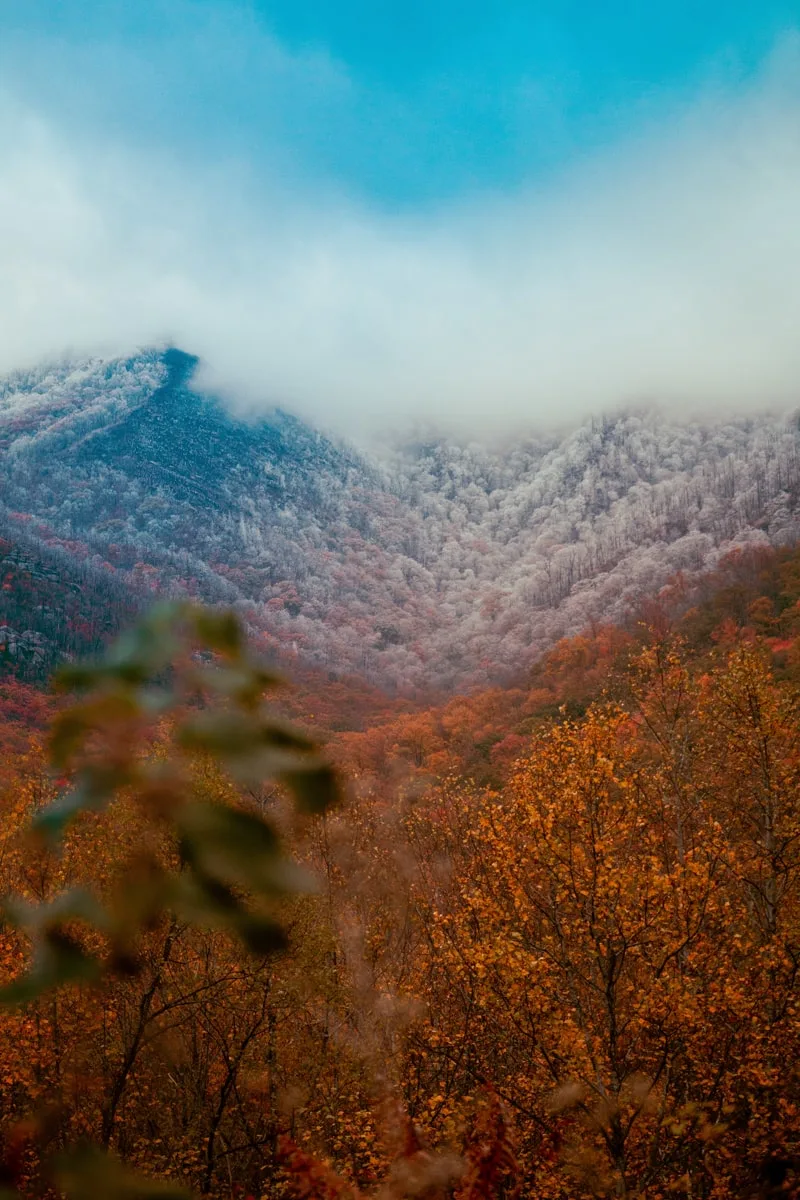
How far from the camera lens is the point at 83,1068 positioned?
14.8 metres

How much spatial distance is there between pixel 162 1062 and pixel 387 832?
9.27m

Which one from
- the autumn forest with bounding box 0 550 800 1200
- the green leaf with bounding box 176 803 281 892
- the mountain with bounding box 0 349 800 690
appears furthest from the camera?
the mountain with bounding box 0 349 800 690

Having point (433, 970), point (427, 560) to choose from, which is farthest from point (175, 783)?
point (427, 560)

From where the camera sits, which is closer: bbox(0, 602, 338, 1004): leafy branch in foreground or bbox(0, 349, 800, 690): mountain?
bbox(0, 602, 338, 1004): leafy branch in foreground

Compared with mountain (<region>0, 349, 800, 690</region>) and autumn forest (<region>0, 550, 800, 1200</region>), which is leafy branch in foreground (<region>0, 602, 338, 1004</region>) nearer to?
autumn forest (<region>0, 550, 800, 1200</region>)

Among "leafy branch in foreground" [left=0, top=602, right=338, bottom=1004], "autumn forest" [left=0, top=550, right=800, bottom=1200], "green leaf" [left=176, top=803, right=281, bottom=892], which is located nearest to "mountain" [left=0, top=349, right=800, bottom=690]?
"autumn forest" [left=0, top=550, right=800, bottom=1200]

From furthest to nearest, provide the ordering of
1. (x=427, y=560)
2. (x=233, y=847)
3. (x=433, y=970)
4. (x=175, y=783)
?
1. (x=427, y=560)
2. (x=433, y=970)
3. (x=175, y=783)
4. (x=233, y=847)

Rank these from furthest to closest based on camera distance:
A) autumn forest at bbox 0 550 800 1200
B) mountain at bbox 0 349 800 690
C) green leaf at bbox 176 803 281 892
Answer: mountain at bbox 0 349 800 690 → autumn forest at bbox 0 550 800 1200 → green leaf at bbox 176 803 281 892

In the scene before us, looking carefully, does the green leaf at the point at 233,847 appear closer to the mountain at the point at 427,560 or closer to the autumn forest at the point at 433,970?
the autumn forest at the point at 433,970

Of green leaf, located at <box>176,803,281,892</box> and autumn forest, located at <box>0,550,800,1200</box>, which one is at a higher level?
green leaf, located at <box>176,803,281,892</box>

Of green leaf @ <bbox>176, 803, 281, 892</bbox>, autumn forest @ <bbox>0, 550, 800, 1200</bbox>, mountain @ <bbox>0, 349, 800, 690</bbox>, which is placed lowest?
autumn forest @ <bbox>0, 550, 800, 1200</bbox>

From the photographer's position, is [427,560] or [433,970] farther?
[427,560]

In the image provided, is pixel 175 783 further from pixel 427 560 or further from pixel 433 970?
pixel 427 560

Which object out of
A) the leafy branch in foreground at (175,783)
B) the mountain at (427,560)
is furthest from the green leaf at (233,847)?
the mountain at (427,560)
